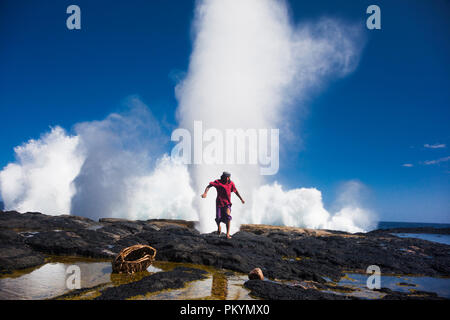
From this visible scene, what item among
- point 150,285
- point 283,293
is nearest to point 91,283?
point 150,285

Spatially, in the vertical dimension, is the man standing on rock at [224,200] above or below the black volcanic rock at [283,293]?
above

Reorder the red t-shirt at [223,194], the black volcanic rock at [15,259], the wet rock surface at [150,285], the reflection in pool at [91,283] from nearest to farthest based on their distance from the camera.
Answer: the wet rock surface at [150,285]
the reflection in pool at [91,283]
the black volcanic rock at [15,259]
the red t-shirt at [223,194]

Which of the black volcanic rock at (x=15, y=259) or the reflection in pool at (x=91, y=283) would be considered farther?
the black volcanic rock at (x=15, y=259)

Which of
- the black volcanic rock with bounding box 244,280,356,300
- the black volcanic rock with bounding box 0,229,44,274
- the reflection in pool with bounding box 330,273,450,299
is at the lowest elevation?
the reflection in pool with bounding box 330,273,450,299

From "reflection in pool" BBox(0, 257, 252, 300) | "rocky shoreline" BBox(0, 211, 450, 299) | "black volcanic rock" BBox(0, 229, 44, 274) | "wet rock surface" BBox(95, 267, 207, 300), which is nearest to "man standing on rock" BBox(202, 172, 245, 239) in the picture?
"rocky shoreline" BBox(0, 211, 450, 299)

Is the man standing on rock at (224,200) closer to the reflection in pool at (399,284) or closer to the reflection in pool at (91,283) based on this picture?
the reflection in pool at (91,283)

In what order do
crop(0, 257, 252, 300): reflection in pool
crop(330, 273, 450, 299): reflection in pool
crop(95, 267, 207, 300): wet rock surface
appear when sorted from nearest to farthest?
crop(95, 267, 207, 300): wet rock surface < crop(0, 257, 252, 300): reflection in pool < crop(330, 273, 450, 299): reflection in pool

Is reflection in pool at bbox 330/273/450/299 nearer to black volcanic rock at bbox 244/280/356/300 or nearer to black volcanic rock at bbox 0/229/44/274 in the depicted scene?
black volcanic rock at bbox 244/280/356/300

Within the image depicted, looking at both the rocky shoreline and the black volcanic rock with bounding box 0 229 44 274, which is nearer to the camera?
the rocky shoreline

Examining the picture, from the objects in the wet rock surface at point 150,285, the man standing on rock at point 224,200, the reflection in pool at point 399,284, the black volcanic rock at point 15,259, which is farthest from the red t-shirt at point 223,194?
the black volcanic rock at point 15,259
